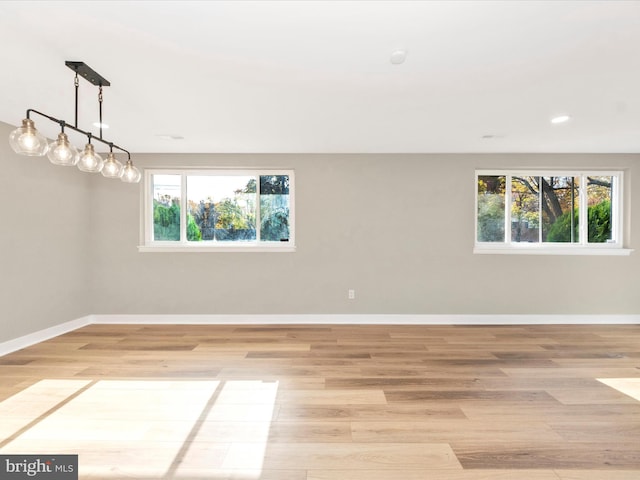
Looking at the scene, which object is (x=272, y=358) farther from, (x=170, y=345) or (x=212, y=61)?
(x=212, y=61)

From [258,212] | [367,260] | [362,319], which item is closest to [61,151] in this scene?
[258,212]

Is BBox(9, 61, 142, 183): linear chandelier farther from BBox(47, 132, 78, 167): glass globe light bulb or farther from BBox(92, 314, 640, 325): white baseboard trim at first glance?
BBox(92, 314, 640, 325): white baseboard trim

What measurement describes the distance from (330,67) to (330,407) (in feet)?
7.69

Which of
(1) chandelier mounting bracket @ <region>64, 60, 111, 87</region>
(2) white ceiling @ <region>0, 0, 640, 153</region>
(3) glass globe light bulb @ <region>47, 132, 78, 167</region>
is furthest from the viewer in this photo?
(1) chandelier mounting bracket @ <region>64, 60, 111, 87</region>

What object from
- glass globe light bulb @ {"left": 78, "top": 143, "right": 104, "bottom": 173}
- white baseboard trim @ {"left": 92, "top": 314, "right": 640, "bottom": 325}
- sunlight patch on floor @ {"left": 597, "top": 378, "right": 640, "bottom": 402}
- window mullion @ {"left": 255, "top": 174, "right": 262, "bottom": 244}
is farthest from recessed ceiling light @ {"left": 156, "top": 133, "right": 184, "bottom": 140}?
sunlight patch on floor @ {"left": 597, "top": 378, "right": 640, "bottom": 402}

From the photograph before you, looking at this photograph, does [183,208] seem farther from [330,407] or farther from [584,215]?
[584,215]

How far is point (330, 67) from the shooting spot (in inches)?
87.9

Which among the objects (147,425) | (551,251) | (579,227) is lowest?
(147,425)

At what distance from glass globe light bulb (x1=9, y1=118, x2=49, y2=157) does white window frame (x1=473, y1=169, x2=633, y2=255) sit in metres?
4.56

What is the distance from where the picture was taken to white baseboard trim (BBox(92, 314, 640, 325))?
4.51 m

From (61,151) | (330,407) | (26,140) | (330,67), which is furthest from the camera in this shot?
(330,407)

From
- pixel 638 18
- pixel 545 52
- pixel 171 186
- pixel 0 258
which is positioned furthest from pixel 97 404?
pixel 638 18

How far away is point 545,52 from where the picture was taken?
2.06 metres

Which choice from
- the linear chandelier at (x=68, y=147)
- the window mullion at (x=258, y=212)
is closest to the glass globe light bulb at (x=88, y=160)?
the linear chandelier at (x=68, y=147)
